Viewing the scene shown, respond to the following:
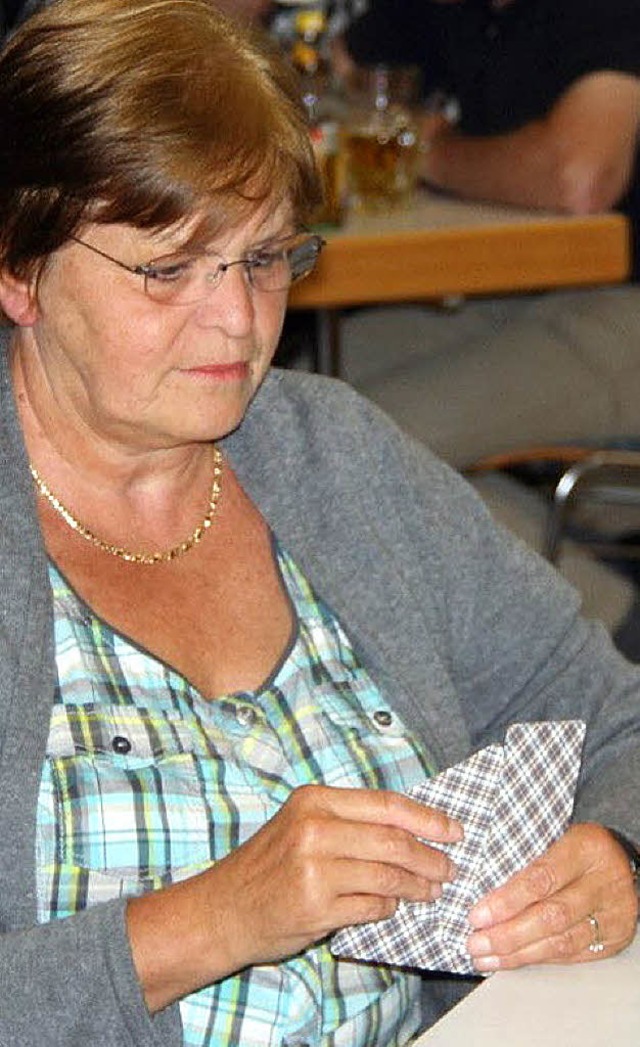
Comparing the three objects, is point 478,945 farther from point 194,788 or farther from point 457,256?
point 457,256

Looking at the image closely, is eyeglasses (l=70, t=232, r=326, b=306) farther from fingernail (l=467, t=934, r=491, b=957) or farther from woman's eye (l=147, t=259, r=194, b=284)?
fingernail (l=467, t=934, r=491, b=957)

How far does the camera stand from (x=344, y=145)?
3.96m

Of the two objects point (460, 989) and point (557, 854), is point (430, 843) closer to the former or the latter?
point (557, 854)

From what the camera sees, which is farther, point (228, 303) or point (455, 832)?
point (228, 303)

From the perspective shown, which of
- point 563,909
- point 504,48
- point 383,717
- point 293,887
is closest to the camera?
point 293,887

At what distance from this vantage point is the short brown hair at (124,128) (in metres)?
1.71

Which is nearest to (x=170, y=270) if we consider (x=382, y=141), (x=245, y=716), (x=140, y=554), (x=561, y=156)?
(x=140, y=554)

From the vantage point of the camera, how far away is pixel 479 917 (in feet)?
5.35

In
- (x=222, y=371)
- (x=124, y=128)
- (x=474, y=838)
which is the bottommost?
(x=474, y=838)

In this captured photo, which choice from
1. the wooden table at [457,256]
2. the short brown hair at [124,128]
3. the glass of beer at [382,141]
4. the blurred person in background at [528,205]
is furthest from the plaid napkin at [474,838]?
the glass of beer at [382,141]

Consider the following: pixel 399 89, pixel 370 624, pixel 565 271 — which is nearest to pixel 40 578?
pixel 370 624

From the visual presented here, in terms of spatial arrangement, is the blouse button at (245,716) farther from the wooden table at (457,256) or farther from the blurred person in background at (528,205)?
the blurred person in background at (528,205)

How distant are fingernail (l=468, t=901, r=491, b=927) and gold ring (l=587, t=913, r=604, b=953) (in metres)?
0.11

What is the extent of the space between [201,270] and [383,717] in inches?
19.5
